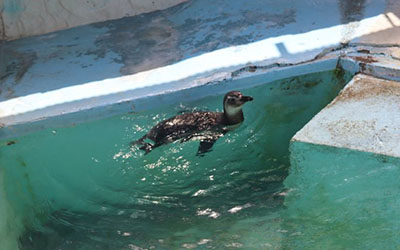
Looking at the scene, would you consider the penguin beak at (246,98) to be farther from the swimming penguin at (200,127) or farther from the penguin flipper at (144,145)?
the penguin flipper at (144,145)

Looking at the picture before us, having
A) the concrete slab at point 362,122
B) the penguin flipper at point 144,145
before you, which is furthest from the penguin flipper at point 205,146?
the concrete slab at point 362,122

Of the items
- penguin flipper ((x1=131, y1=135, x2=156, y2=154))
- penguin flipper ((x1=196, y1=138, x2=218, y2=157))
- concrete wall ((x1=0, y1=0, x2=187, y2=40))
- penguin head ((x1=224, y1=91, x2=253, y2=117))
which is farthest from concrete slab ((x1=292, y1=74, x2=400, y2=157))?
concrete wall ((x1=0, y1=0, x2=187, y2=40))

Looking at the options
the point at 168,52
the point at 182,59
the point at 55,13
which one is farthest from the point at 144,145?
the point at 55,13

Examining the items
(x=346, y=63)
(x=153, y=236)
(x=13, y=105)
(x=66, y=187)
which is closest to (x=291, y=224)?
(x=153, y=236)

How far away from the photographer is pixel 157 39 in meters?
5.93

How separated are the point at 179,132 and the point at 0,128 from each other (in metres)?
1.64

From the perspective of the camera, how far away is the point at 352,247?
3814 mm

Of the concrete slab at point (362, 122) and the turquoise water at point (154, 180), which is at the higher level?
the concrete slab at point (362, 122)

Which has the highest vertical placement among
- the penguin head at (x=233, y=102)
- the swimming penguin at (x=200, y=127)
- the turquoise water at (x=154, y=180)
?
the penguin head at (x=233, y=102)

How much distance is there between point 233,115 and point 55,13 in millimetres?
2833

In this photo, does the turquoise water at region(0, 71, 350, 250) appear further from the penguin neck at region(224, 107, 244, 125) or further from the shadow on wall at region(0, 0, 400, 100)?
the shadow on wall at region(0, 0, 400, 100)

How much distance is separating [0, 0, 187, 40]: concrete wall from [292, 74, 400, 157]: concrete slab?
3075mm

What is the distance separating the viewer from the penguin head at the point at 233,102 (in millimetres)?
4728

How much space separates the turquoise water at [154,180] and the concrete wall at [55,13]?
192cm
